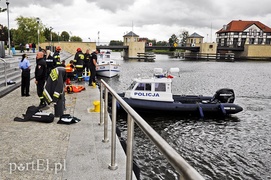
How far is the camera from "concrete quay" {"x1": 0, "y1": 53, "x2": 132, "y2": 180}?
3.62 metres

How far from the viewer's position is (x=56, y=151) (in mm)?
4457

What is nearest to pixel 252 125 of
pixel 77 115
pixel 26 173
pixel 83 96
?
pixel 83 96

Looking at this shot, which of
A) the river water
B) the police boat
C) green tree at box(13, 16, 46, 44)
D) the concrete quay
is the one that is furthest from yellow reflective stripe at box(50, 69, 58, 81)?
green tree at box(13, 16, 46, 44)

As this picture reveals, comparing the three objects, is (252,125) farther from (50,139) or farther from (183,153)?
(50,139)

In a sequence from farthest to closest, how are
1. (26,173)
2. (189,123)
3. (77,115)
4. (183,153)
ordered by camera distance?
(189,123) < (183,153) < (77,115) < (26,173)

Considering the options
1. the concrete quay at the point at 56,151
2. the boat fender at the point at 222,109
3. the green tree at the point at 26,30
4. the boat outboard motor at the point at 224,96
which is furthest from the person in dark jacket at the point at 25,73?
the green tree at the point at 26,30

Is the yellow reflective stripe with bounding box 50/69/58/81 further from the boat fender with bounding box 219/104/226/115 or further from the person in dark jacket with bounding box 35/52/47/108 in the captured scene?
the boat fender with bounding box 219/104/226/115

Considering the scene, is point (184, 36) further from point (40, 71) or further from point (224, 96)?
point (40, 71)

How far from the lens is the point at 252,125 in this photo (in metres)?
13.8

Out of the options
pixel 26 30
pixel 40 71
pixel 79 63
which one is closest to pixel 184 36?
pixel 26 30

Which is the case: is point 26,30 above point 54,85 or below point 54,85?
above

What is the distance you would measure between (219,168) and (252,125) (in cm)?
649

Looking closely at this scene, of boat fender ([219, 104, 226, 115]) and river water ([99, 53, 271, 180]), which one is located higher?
boat fender ([219, 104, 226, 115])

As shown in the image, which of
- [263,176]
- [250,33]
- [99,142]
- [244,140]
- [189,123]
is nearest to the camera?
[99,142]
